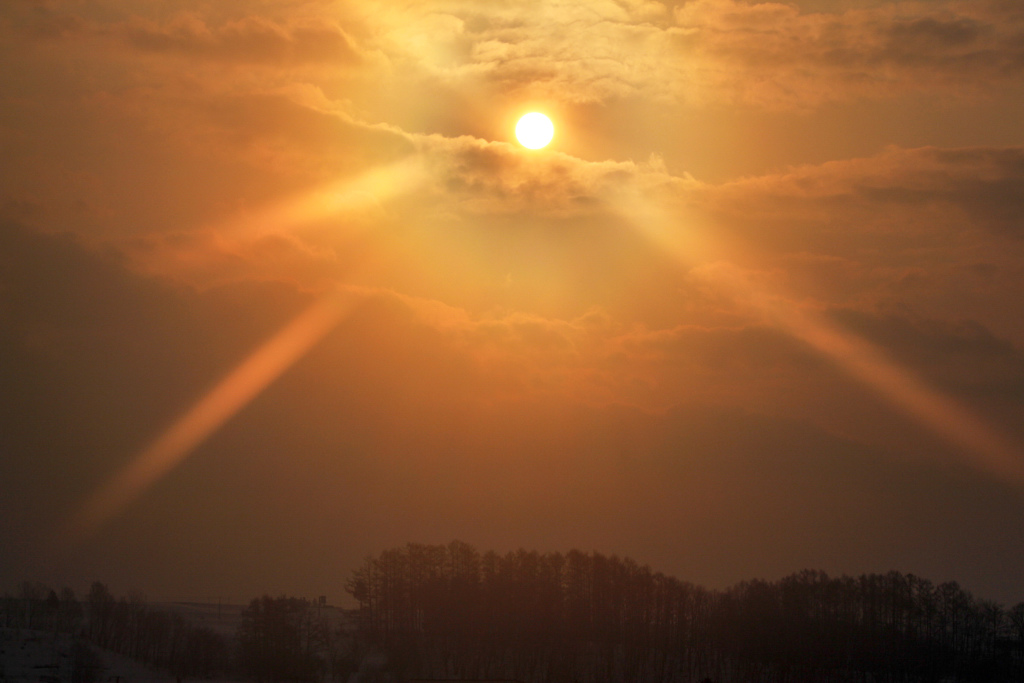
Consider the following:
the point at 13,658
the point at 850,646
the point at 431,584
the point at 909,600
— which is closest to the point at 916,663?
the point at 850,646

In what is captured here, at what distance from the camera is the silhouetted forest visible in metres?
149

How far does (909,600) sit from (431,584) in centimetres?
7779

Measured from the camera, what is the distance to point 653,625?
174 metres

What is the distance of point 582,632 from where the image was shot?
169000mm

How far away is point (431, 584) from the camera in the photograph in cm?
17788

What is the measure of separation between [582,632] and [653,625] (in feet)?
42.8

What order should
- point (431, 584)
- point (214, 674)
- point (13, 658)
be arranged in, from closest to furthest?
point (13, 658) < point (214, 674) < point (431, 584)

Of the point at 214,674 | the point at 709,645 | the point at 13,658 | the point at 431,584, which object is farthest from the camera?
the point at 431,584

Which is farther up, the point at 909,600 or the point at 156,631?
the point at 909,600

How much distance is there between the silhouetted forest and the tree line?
27 centimetres

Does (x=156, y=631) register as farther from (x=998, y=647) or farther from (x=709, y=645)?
(x=998, y=647)

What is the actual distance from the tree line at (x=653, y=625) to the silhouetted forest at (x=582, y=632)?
27cm

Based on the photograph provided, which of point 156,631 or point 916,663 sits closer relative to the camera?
point 916,663

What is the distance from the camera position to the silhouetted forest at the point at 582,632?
149m
